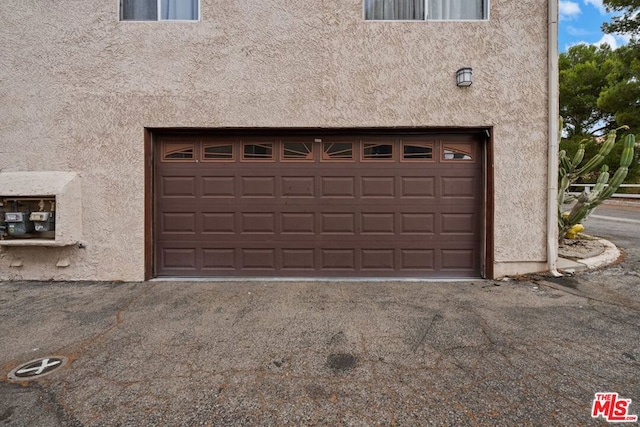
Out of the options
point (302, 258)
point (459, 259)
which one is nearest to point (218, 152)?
point (302, 258)

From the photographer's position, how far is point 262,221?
4754 millimetres

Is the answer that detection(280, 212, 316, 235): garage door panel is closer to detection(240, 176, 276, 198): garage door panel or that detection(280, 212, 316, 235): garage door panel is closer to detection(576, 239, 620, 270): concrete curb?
detection(240, 176, 276, 198): garage door panel

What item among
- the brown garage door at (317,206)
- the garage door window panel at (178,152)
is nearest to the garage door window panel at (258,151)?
the brown garage door at (317,206)

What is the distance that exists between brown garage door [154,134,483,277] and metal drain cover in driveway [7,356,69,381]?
2159 millimetres

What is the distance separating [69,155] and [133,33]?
2.19 metres

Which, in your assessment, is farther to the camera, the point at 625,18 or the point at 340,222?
the point at 625,18

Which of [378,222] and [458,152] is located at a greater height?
[458,152]

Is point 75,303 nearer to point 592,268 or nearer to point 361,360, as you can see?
point 361,360

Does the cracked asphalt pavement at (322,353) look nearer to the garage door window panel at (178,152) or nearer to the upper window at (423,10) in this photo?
the garage door window panel at (178,152)

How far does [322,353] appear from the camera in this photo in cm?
266

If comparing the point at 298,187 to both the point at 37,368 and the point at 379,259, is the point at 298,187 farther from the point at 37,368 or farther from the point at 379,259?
A: the point at 37,368

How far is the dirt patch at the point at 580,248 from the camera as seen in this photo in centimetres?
510

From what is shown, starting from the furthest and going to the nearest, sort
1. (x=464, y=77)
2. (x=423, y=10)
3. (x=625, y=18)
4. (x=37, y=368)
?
(x=625, y=18) < (x=423, y=10) < (x=464, y=77) < (x=37, y=368)

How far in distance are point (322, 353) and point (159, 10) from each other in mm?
5641
